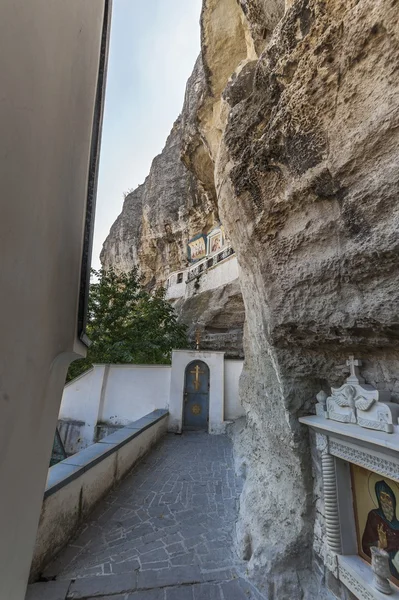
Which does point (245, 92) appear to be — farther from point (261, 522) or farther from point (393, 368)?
point (261, 522)

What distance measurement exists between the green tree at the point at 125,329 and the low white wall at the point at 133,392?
983mm

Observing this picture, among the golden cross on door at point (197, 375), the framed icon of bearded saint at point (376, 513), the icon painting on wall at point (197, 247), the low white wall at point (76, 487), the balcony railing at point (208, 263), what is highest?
the icon painting on wall at point (197, 247)

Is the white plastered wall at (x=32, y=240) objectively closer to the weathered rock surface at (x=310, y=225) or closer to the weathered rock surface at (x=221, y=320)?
the weathered rock surface at (x=310, y=225)

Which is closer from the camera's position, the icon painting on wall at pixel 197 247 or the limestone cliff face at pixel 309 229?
the limestone cliff face at pixel 309 229

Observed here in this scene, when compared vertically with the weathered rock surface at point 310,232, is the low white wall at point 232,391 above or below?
below

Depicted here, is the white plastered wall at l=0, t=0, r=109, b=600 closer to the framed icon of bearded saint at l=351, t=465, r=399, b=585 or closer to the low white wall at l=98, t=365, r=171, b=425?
the framed icon of bearded saint at l=351, t=465, r=399, b=585

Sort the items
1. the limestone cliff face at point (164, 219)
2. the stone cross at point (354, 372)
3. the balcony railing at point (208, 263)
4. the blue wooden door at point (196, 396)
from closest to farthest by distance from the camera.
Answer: the stone cross at point (354, 372) < the blue wooden door at point (196, 396) < the balcony railing at point (208, 263) < the limestone cliff face at point (164, 219)

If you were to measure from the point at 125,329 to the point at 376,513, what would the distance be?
35.0ft

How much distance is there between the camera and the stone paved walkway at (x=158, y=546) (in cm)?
268

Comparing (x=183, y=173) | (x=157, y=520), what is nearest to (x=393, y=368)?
(x=157, y=520)

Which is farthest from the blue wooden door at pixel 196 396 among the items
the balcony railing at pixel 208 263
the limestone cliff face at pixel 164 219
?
the limestone cliff face at pixel 164 219

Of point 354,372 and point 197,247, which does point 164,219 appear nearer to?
point 197,247

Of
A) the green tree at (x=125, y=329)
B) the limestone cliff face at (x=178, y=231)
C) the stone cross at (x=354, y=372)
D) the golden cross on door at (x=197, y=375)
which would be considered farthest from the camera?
the limestone cliff face at (x=178, y=231)

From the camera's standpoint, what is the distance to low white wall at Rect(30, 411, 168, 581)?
117 inches
